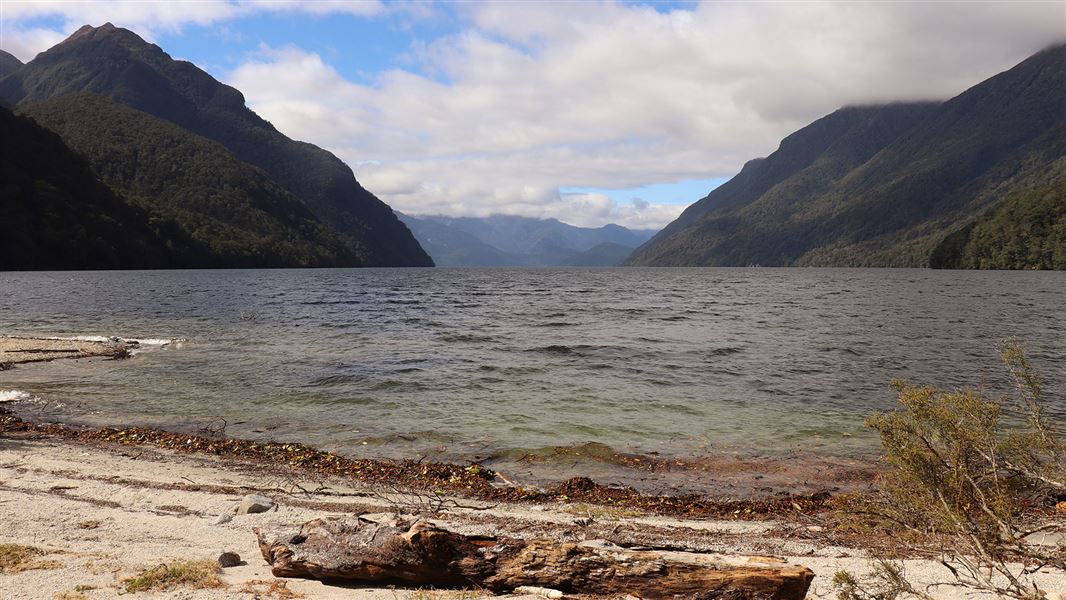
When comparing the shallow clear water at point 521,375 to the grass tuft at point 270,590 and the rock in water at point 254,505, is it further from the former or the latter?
the grass tuft at point 270,590

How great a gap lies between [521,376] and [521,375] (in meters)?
0.22

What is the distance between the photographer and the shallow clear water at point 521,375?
16.4 m

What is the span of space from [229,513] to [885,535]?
9.89 m

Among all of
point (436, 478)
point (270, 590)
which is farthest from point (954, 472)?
point (436, 478)

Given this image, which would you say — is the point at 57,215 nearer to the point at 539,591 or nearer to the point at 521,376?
the point at 521,376

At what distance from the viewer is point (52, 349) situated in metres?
28.1

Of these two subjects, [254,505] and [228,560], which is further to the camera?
[254,505]

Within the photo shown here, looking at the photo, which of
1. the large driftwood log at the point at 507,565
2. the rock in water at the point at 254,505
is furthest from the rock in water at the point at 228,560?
the rock in water at the point at 254,505

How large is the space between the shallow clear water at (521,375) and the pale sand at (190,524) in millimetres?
3641

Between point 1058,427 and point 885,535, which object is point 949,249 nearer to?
point 1058,427

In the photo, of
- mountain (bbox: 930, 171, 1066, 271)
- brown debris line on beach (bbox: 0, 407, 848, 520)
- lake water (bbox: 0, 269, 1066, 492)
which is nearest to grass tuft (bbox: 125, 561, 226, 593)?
brown debris line on beach (bbox: 0, 407, 848, 520)

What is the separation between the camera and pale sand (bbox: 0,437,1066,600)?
6656 mm

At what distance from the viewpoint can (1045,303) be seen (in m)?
59.3

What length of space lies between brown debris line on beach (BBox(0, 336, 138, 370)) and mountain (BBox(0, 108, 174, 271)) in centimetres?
13617
